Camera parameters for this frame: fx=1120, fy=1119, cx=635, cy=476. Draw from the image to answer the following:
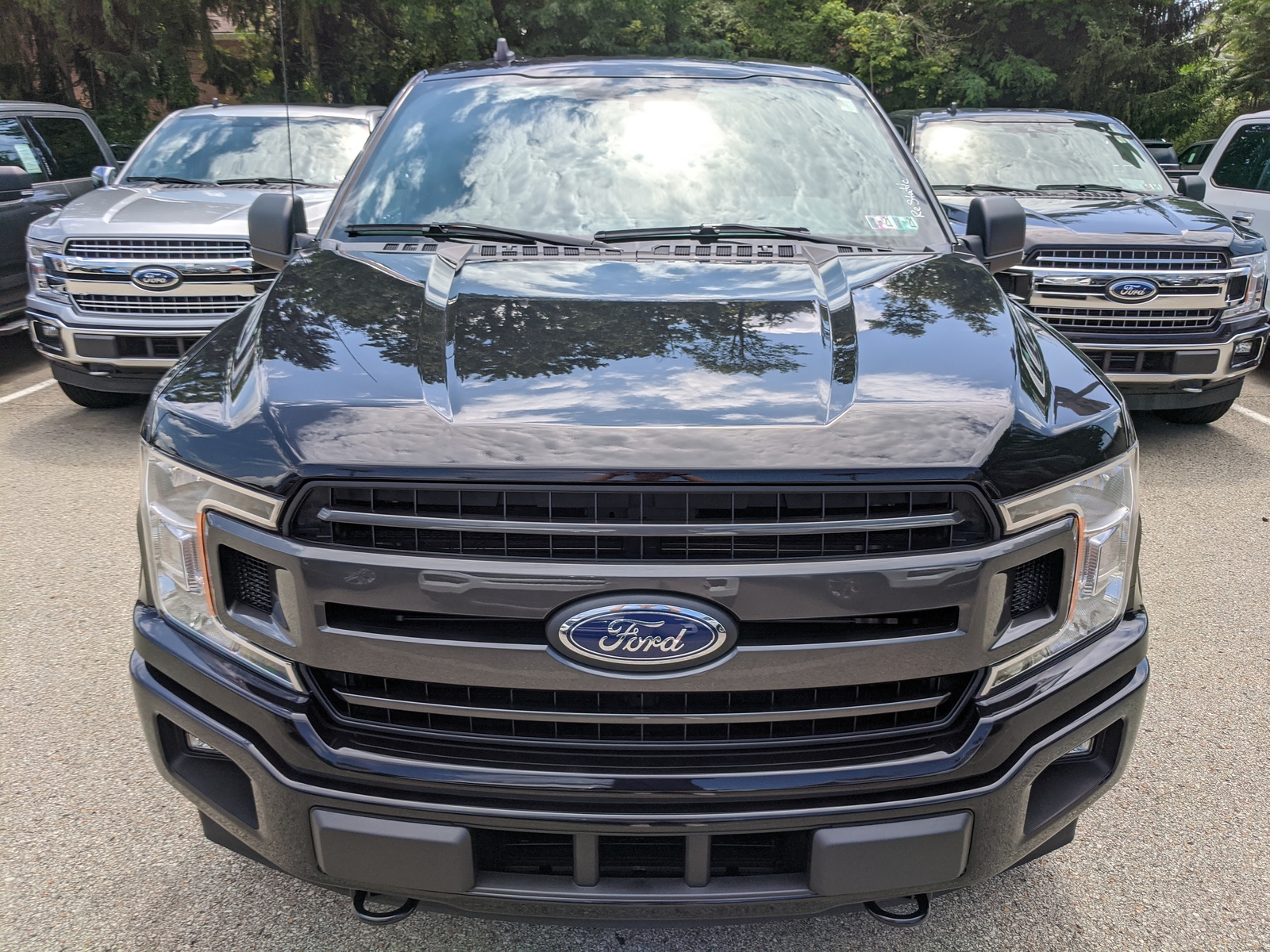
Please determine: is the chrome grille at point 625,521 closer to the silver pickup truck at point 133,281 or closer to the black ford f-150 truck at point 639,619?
the black ford f-150 truck at point 639,619

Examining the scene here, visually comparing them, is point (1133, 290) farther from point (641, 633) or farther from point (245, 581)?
point (245, 581)

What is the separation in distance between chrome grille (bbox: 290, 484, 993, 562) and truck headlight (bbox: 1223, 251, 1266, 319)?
537 cm

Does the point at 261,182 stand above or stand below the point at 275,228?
below

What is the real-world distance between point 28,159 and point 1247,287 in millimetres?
8682

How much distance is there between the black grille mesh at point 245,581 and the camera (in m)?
1.89

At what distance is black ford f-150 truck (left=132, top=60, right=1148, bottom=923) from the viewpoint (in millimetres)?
1788

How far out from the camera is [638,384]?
1983 millimetres

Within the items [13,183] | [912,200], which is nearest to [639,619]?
[912,200]

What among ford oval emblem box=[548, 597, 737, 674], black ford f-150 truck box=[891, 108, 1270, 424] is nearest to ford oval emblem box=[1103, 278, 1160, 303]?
black ford f-150 truck box=[891, 108, 1270, 424]

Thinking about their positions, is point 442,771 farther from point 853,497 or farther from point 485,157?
point 485,157

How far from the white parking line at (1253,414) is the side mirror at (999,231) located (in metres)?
4.82

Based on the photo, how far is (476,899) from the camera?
6.12 ft

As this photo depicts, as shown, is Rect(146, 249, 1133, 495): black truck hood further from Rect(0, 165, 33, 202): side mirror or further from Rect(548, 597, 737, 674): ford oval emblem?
Rect(0, 165, 33, 202): side mirror

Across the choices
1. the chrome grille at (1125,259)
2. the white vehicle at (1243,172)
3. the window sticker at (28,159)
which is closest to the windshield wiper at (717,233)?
the chrome grille at (1125,259)
